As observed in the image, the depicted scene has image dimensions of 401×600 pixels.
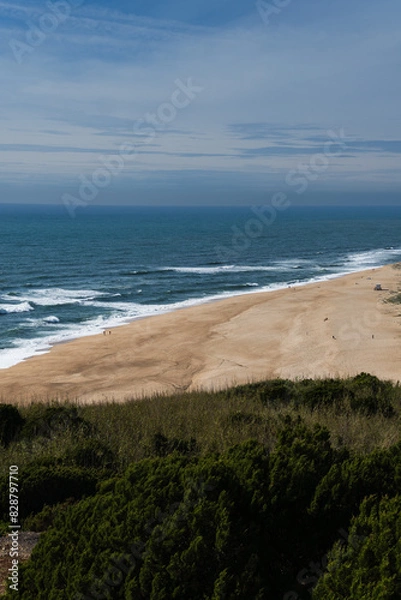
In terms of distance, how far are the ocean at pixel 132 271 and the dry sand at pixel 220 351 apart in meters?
3.20

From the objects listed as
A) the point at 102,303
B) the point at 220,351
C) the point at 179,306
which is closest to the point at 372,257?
the point at 179,306

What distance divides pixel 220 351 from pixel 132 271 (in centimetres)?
3212

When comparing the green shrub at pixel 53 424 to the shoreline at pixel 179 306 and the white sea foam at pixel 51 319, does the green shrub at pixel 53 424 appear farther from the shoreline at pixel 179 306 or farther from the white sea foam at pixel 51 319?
the white sea foam at pixel 51 319

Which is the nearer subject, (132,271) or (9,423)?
(9,423)

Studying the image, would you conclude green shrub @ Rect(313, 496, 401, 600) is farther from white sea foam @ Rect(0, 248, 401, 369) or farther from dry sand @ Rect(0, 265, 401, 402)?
white sea foam @ Rect(0, 248, 401, 369)

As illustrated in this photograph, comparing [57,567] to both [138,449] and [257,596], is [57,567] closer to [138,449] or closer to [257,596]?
[257,596]

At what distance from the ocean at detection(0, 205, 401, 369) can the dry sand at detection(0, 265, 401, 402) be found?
10.5 feet

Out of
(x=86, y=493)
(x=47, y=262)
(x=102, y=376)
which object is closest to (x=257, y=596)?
(x=86, y=493)

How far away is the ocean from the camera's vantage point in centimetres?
3847

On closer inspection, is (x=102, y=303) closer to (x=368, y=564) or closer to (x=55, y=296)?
(x=55, y=296)

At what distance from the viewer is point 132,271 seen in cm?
6059

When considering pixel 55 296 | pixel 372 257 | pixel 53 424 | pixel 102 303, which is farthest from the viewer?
pixel 372 257

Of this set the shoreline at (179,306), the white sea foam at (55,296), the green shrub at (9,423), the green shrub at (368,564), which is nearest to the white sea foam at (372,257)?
the shoreline at (179,306)

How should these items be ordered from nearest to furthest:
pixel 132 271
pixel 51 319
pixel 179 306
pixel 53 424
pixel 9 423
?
pixel 53 424 < pixel 9 423 < pixel 51 319 < pixel 179 306 < pixel 132 271
